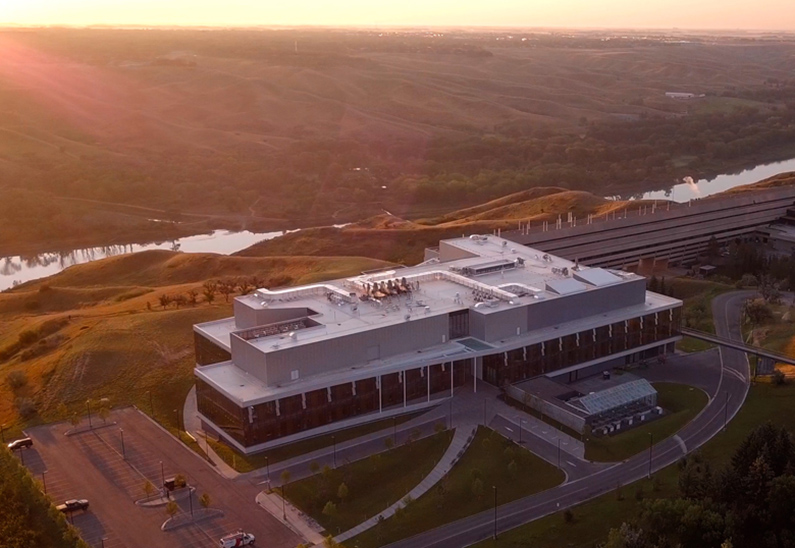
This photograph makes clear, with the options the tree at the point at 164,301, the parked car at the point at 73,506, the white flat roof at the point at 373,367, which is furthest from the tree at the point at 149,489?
the tree at the point at 164,301

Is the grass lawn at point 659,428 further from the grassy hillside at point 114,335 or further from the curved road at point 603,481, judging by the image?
the grassy hillside at point 114,335

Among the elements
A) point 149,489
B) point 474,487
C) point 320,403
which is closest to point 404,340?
point 320,403

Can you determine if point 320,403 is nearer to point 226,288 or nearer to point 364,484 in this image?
point 364,484

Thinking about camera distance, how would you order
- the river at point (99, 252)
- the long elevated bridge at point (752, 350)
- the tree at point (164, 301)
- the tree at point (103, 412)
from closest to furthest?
the tree at point (103, 412), the long elevated bridge at point (752, 350), the tree at point (164, 301), the river at point (99, 252)

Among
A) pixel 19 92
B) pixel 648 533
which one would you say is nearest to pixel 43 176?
pixel 19 92

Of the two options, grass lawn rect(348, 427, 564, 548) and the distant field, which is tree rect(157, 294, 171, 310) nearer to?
grass lawn rect(348, 427, 564, 548)

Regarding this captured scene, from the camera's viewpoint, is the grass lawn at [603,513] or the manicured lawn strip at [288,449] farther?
the manicured lawn strip at [288,449]

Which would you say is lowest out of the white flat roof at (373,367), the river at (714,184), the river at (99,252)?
the river at (99,252)
